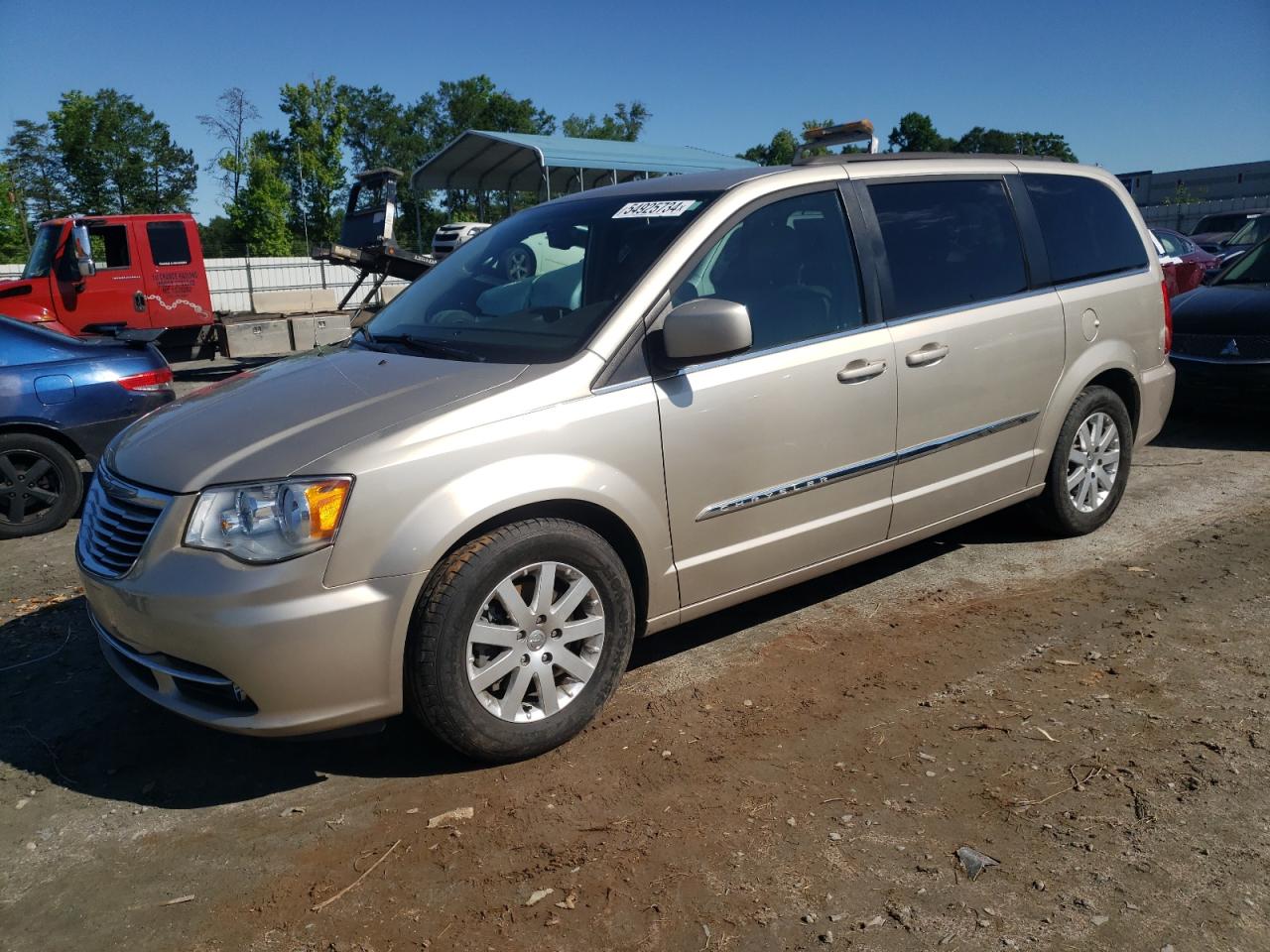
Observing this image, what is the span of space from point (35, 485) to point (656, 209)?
4.63m

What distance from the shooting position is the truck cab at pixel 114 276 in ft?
43.6

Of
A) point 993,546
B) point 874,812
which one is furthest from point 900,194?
point 874,812

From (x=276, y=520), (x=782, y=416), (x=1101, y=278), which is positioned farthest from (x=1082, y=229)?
(x=276, y=520)

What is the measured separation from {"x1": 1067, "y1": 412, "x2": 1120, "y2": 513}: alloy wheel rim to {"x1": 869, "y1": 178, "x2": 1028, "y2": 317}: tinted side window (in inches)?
36.5

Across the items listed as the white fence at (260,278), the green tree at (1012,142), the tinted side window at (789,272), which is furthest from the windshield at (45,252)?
the green tree at (1012,142)

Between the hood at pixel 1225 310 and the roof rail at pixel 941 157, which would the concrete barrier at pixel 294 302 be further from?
the roof rail at pixel 941 157

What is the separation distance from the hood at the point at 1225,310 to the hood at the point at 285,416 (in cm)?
645

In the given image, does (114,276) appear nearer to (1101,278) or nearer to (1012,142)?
(1101,278)

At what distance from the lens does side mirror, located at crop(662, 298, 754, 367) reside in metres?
3.24

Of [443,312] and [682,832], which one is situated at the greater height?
[443,312]

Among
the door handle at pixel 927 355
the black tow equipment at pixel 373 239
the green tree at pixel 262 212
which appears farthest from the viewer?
the green tree at pixel 262 212

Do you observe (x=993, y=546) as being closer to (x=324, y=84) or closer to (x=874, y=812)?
(x=874, y=812)

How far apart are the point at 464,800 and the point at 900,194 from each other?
305cm

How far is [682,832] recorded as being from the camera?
9.11 ft
